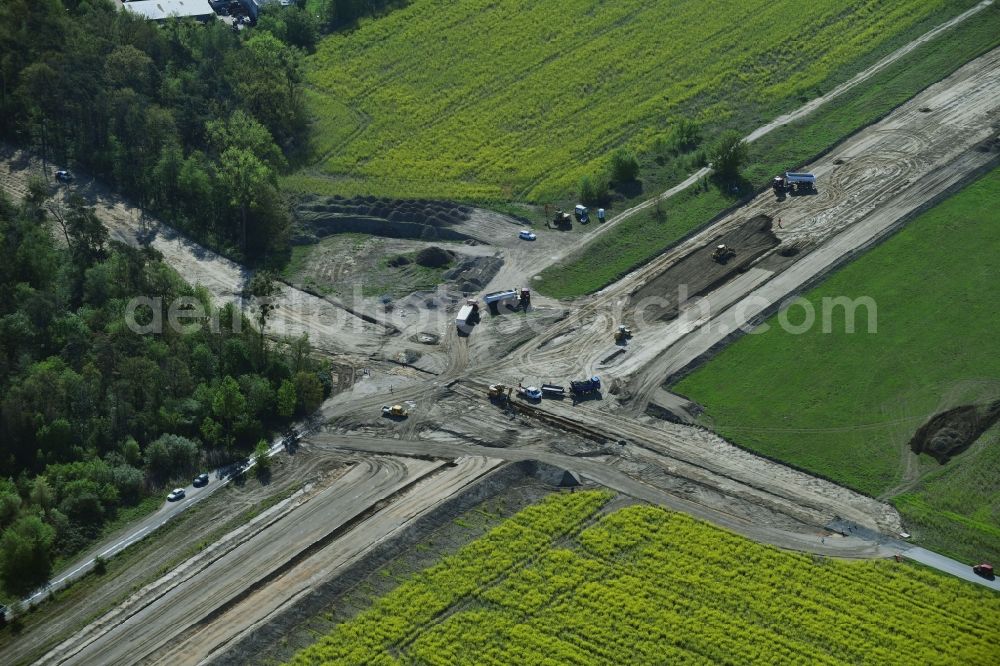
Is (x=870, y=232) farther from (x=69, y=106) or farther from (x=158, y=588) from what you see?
(x=69, y=106)

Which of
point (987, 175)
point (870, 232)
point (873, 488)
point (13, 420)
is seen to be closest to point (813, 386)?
point (873, 488)

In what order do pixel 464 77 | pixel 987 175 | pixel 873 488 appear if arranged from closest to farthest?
pixel 873 488 < pixel 987 175 < pixel 464 77

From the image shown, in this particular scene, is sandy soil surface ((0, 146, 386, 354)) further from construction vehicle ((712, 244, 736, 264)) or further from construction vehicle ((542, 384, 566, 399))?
construction vehicle ((712, 244, 736, 264))

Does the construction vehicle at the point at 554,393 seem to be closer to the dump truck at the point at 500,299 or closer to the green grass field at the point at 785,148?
the dump truck at the point at 500,299

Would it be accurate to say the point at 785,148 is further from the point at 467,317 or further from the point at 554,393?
the point at 554,393

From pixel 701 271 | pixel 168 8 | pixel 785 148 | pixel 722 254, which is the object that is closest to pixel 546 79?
pixel 785 148

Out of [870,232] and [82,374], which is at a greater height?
[82,374]

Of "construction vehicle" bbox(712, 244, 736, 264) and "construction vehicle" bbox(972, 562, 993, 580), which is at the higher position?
"construction vehicle" bbox(712, 244, 736, 264)

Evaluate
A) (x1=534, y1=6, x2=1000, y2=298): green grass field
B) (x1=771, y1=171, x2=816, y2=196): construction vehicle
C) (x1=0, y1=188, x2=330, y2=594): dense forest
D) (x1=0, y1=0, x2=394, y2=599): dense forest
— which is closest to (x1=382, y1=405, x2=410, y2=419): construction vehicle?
(x1=0, y1=188, x2=330, y2=594): dense forest
